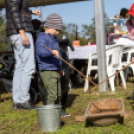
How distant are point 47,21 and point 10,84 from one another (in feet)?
5.01

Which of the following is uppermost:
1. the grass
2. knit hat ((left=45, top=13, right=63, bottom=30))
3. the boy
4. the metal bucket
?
knit hat ((left=45, top=13, right=63, bottom=30))

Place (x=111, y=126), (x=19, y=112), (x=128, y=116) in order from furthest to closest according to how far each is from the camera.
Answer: (x=19, y=112), (x=128, y=116), (x=111, y=126)

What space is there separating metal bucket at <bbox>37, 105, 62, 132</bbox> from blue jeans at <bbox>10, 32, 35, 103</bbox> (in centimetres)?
89

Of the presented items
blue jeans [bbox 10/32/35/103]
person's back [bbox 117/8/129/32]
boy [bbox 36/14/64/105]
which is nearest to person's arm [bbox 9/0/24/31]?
blue jeans [bbox 10/32/35/103]

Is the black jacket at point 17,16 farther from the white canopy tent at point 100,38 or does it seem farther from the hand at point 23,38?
the white canopy tent at point 100,38

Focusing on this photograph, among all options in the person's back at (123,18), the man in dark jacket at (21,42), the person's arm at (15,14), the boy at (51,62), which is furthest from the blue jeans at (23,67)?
the person's back at (123,18)

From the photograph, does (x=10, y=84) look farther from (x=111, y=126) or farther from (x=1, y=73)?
(x=111, y=126)

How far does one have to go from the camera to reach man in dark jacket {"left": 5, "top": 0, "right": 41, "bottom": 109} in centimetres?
301

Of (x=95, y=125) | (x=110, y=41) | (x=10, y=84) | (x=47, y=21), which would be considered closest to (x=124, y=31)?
(x=110, y=41)

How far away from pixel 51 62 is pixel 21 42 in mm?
512

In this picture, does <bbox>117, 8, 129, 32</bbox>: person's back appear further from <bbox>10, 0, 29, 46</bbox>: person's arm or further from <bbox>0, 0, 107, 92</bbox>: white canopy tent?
<bbox>10, 0, 29, 46</bbox>: person's arm

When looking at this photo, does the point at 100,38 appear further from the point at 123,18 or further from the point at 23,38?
the point at 123,18

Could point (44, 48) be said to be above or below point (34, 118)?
above

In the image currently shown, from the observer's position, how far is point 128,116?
8.50 ft
